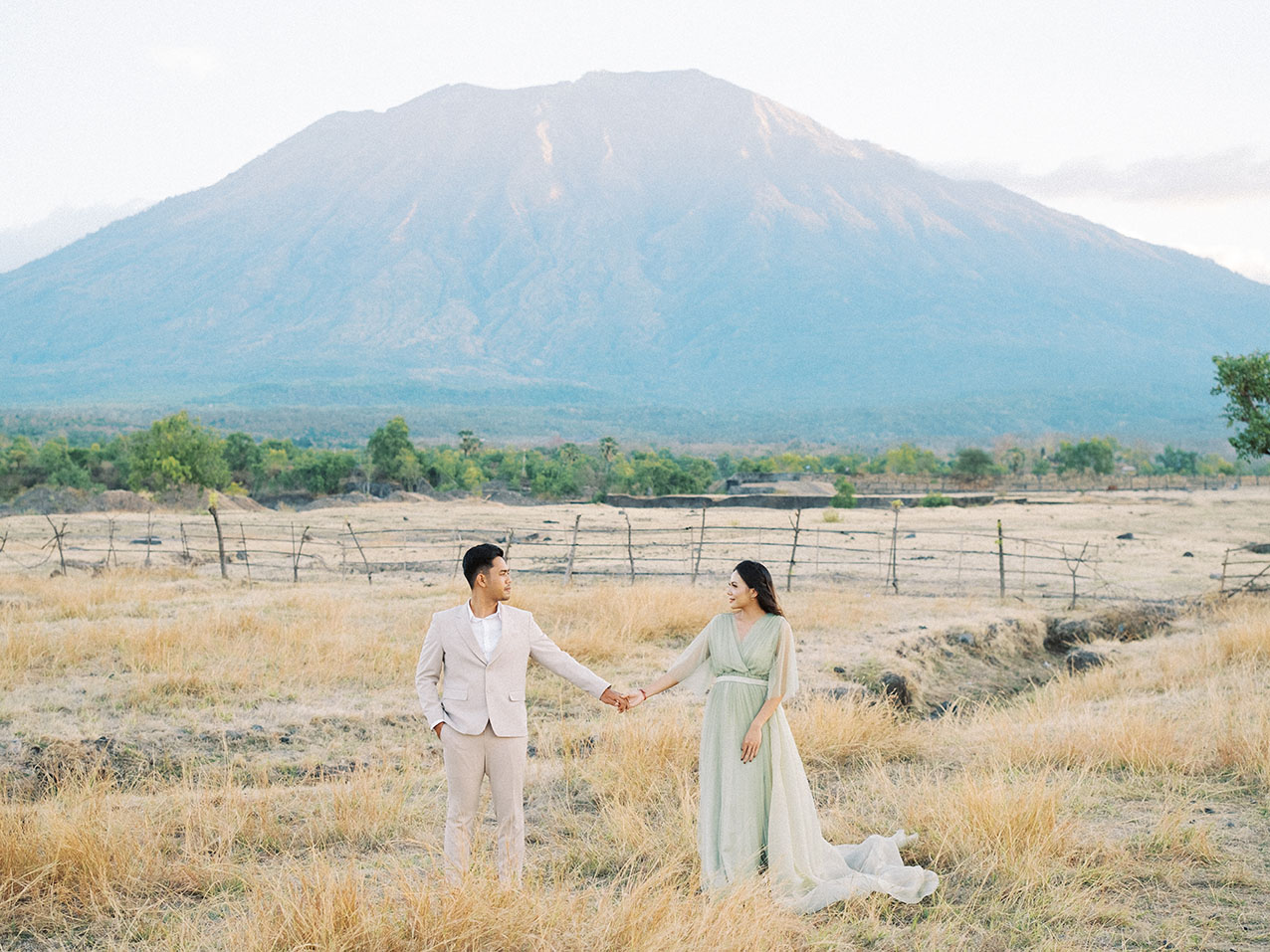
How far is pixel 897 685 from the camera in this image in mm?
12102

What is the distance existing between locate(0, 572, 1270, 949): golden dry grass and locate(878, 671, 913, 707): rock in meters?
0.67

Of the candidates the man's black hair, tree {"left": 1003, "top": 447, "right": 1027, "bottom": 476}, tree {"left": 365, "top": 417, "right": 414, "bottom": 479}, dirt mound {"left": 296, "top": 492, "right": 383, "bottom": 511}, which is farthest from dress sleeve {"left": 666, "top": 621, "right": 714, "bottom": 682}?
tree {"left": 1003, "top": 447, "right": 1027, "bottom": 476}

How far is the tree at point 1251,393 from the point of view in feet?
59.0

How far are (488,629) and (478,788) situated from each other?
2.56 ft

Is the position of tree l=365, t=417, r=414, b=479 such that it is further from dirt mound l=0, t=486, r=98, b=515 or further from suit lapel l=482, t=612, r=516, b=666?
suit lapel l=482, t=612, r=516, b=666

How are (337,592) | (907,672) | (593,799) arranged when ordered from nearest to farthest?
(593,799), (907,672), (337,592)

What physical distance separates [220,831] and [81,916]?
3.08 ft

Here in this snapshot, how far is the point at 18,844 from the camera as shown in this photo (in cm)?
538

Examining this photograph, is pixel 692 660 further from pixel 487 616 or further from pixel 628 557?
pixel 628 557

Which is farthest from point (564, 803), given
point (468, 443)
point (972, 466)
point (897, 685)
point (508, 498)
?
point (468, 443)

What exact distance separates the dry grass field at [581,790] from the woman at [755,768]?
225 millimetres

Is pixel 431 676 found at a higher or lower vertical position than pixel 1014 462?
lower

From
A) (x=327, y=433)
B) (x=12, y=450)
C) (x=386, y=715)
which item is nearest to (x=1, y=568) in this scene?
(x=386, y=715)

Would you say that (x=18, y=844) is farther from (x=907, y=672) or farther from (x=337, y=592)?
(x=337, y=592)
